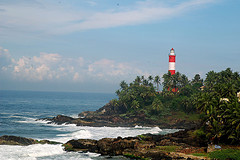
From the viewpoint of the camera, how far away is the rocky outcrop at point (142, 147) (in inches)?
1622

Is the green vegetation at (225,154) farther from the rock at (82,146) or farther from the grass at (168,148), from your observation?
the rock at (82,146)

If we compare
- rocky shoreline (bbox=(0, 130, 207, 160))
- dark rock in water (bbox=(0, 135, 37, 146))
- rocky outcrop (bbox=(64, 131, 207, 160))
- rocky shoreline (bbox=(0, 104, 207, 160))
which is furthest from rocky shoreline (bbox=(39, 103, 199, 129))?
dark rock in water (bbox=(0, 135, 37, 146))

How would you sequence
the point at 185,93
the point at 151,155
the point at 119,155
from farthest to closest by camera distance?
1. the point at 185,93
2. the point at 119,155
3. the point at 151,155

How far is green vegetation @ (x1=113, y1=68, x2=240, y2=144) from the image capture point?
44562mm

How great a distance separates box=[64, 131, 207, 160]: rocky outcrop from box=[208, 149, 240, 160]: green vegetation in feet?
9.23

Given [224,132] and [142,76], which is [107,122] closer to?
[142,76]

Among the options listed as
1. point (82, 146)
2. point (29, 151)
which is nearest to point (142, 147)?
point (82, 146)

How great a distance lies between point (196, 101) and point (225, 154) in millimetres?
39567

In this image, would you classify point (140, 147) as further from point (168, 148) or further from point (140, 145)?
point (168, 148)

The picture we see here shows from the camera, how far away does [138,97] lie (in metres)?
104

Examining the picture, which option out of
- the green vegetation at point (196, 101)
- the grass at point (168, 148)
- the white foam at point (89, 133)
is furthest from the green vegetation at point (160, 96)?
the grass at point (168, 148)

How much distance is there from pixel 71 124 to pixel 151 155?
4596 centimetres

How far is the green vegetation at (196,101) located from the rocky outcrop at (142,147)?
4.21 meters

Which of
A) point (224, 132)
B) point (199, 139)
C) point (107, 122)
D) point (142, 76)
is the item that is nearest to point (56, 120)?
point (107, 122)
